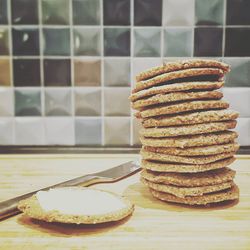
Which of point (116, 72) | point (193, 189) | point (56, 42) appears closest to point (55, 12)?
point (56, 42)

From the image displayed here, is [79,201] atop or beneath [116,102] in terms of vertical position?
beneath

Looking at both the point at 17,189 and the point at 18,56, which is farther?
the point at 18,56

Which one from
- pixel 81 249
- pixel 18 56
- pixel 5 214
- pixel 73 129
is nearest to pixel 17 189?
pixel 5 214

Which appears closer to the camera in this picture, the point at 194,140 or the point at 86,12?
the point at 194,140

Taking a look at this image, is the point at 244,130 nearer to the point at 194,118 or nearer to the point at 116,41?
the point at 116,41

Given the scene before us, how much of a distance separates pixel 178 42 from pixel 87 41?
378 mm

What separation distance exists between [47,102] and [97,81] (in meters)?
0.23

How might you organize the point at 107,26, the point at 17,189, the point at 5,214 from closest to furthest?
1. the point at 5,214
2. the point at 17,189
3. the point at 107,26

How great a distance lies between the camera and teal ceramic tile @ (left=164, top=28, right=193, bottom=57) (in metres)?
1.37

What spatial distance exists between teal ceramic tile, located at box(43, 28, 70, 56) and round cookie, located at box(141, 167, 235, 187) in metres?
0.81

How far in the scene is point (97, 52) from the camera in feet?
4.53

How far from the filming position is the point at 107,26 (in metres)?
1.37

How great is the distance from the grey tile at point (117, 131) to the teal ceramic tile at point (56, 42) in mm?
340

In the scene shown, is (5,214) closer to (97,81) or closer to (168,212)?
(168,212)
